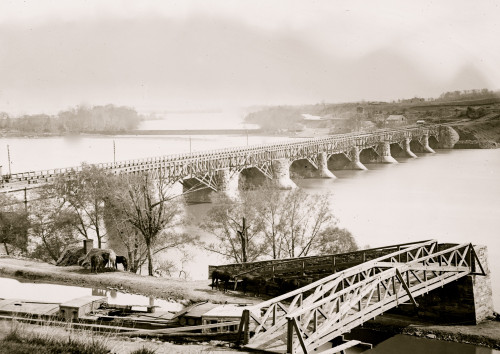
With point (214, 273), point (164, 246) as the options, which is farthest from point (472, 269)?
→ point (164, 246)

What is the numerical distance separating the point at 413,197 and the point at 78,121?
863 inches

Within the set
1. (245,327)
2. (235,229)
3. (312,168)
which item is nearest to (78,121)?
(235,229)

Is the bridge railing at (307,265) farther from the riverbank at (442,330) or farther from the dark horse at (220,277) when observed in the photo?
the riverbank at (442,330)

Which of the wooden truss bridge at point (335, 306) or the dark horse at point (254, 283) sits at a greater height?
the wooden truss bridge at point (335, 306)

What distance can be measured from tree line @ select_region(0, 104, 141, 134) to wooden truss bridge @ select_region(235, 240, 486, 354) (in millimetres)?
21772

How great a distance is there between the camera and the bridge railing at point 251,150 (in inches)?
1268

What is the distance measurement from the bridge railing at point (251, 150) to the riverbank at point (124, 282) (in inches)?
353

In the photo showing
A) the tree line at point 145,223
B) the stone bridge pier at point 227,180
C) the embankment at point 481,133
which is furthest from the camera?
the stone bridge pier at point 227,180

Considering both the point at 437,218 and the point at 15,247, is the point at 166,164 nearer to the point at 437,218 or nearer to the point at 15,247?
the point at 15,247

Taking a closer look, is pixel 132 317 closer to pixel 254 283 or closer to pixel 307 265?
pixel 254 283

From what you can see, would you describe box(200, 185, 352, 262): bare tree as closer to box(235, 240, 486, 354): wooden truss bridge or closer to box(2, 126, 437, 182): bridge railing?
box(235, 240, 486, 354): wooden truss bridge

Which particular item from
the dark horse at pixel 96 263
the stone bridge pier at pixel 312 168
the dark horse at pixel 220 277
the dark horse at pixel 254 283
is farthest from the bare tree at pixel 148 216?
the stone bridge pier at pixel 312 168

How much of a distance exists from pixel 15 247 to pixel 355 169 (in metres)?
22.1

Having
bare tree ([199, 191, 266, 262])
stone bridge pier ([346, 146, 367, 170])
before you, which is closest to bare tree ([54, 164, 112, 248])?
bare tree ([199, 191, 266, 262])
